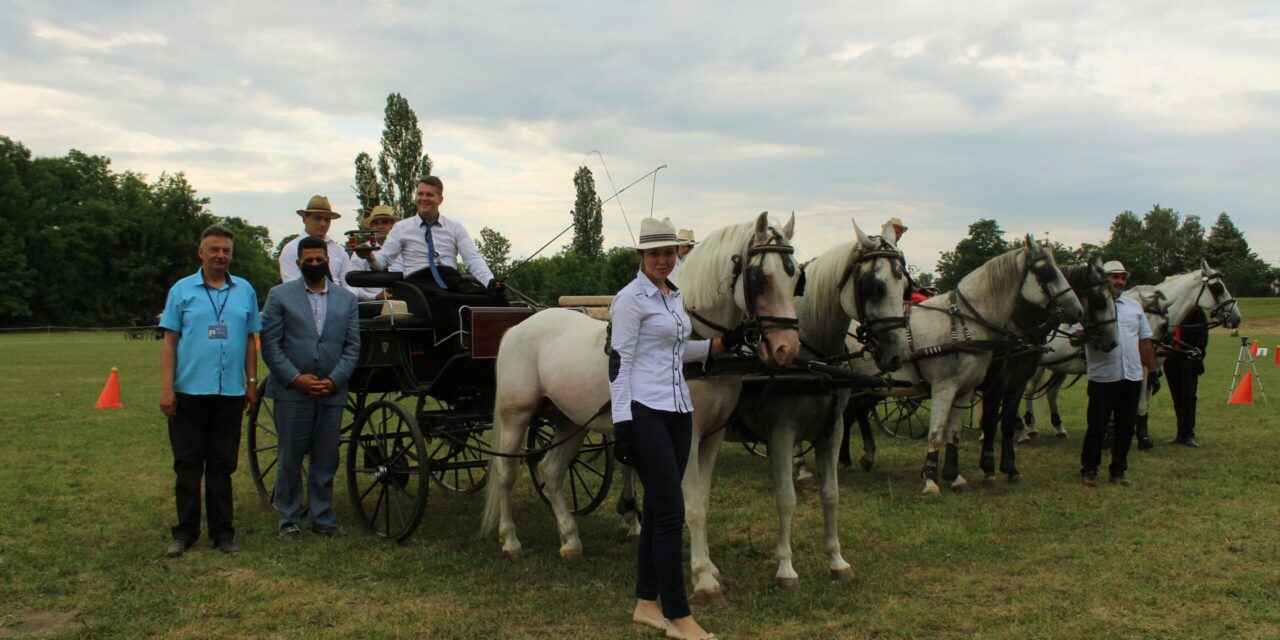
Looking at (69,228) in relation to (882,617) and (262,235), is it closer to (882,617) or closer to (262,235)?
(262,235)

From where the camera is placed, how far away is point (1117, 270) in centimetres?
954

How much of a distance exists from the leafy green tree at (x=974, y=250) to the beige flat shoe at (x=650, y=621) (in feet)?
125

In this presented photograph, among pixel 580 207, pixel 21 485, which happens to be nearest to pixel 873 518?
pixel 21 485

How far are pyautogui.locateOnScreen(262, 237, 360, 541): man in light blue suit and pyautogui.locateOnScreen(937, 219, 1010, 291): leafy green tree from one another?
37027 millimetres

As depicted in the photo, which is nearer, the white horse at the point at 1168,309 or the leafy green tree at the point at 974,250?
the white horse at the point at 1168,309

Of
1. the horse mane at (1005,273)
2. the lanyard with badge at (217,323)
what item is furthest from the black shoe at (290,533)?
the horse mane at (1005,273)

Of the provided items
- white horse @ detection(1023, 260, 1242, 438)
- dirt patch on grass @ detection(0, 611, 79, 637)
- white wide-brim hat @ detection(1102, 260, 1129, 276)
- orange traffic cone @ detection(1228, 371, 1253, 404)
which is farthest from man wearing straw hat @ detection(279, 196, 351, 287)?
orange traffic cone @ detection(1228, 371, 1253, 404)

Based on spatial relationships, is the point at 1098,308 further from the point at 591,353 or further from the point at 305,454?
the point at 305,454

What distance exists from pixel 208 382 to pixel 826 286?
13.3ft

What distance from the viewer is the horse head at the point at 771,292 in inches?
176

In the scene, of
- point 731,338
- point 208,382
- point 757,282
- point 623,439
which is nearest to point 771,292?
point 757,282

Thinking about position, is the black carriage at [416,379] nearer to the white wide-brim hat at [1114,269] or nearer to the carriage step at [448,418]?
the carriage step at [448,418]

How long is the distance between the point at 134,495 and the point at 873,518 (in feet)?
20.9

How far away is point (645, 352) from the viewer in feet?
14.4
